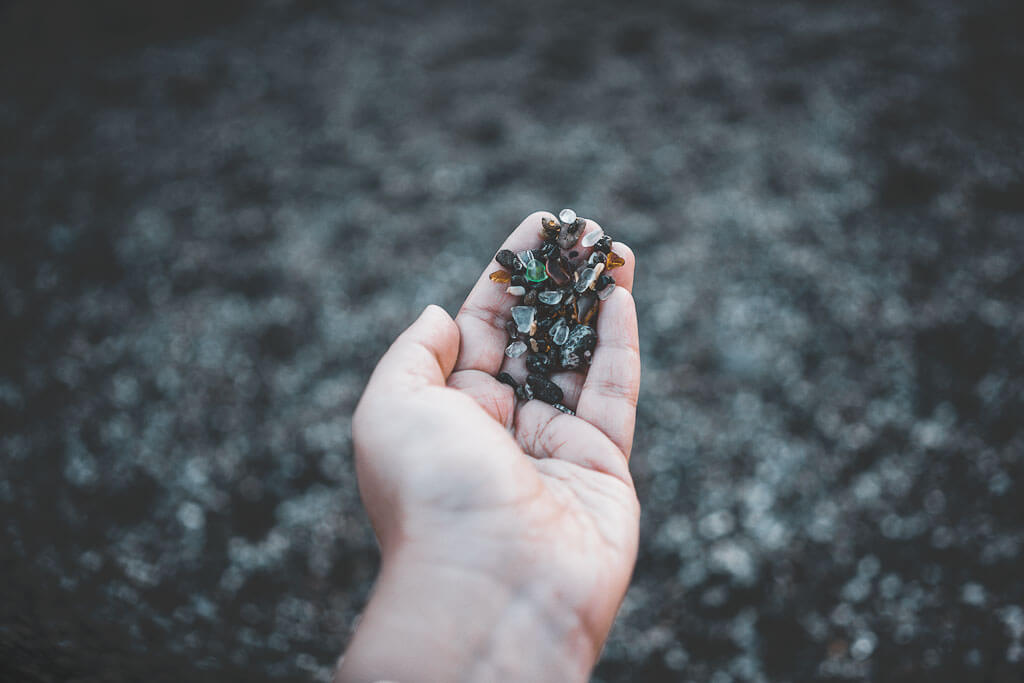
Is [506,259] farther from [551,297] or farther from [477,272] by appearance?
[477,272]

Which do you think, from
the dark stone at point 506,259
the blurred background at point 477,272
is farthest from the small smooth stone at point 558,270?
the blurred background at point 477,272

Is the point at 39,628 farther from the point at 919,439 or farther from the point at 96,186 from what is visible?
the point at 919,439

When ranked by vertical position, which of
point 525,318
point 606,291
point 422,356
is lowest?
point 422,356

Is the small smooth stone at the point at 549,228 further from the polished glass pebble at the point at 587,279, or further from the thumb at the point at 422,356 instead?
the thumb at the point at 422,356

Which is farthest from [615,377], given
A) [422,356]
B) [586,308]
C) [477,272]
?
[477,272]

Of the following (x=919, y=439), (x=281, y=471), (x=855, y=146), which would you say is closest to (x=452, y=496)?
(x=281, y=471)

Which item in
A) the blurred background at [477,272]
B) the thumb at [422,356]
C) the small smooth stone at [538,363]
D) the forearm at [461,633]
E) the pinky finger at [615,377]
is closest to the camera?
the forearm at [461,633]
